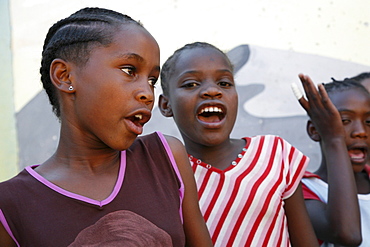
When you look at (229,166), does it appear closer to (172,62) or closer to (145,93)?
(172,62)

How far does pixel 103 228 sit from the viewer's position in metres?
1.32

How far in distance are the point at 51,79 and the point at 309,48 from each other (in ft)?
7.71

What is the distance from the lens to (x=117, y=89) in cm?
136

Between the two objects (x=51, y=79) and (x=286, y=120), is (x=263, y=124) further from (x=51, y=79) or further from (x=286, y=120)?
(x=51, y=79)

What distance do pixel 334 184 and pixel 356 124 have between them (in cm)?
41

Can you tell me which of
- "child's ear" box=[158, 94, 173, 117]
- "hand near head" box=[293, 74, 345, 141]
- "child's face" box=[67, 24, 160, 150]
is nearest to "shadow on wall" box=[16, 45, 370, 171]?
"hand near head" box=[293, 74, 345, 141]

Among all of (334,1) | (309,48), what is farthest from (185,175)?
(334,1)

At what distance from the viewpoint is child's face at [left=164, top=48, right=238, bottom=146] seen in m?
1.95

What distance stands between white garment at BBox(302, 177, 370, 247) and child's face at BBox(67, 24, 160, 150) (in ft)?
3.87

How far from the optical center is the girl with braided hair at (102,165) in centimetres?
131

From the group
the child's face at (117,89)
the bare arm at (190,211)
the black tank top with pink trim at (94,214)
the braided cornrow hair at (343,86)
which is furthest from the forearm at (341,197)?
the child's face at (117,89)

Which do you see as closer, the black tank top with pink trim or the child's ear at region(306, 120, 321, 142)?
the black tank top with pink trim

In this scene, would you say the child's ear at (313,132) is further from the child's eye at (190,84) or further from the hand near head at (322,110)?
the child's eye at (190,84)

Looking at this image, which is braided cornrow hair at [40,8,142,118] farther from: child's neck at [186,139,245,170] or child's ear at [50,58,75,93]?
child's neck at [186,139,245,170]
